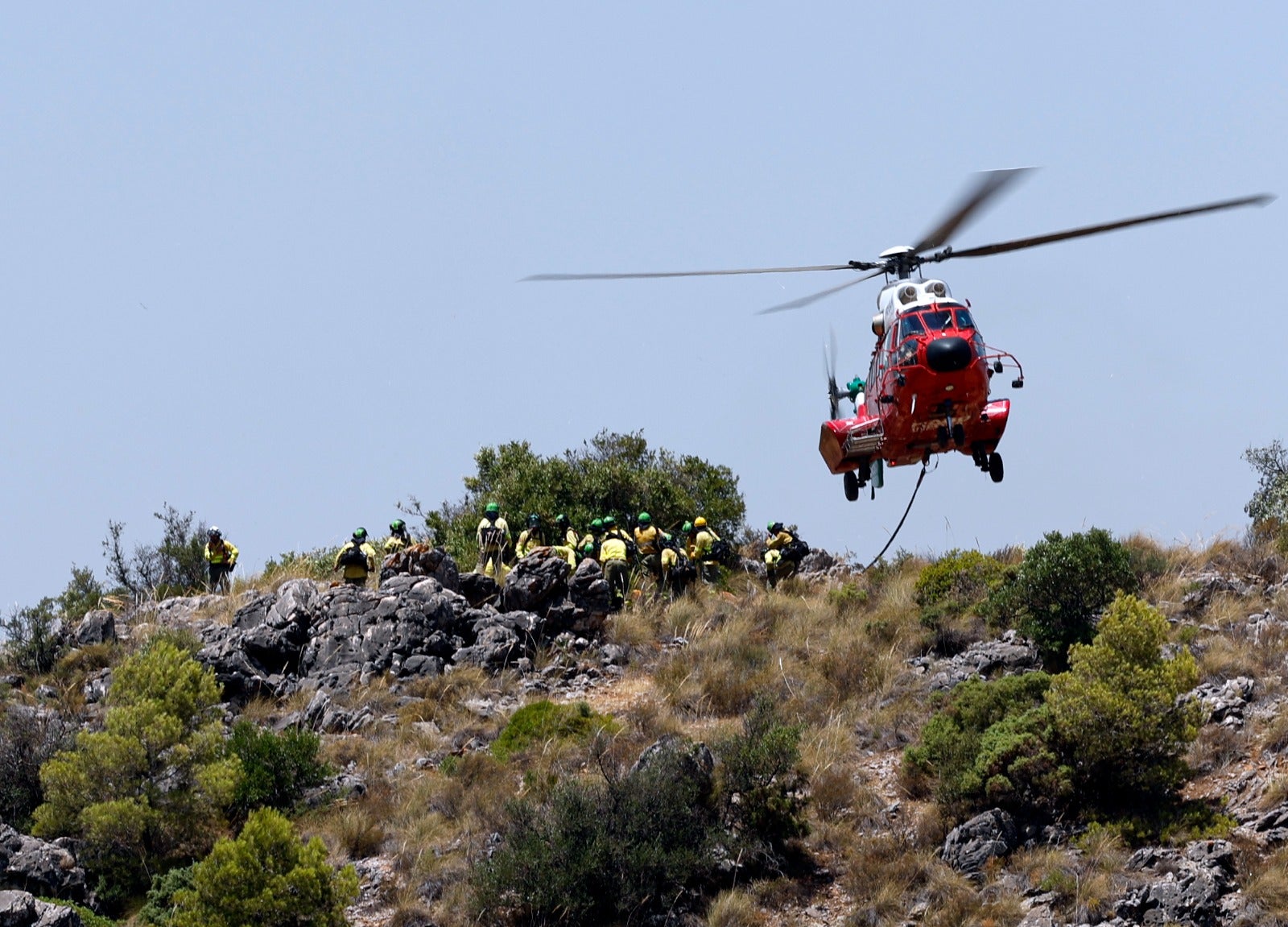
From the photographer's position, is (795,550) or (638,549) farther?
(795,550)

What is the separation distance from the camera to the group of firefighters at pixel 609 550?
30906mm

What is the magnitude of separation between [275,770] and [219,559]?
32.1 ft

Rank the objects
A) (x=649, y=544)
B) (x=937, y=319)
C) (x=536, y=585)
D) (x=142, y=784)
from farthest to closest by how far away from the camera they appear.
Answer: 1. (x=649, y=544)
2. (x=536, y=585)
3. (x=142, y=784)
4. (x=937, y=319)

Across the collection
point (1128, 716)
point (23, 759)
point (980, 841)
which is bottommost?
point (980, 841)

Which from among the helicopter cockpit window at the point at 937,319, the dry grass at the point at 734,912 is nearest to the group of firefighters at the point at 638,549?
the dry grass at the point at 734,912

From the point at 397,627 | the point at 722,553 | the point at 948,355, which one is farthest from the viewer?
the point at 722,553

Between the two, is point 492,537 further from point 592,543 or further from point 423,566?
point 423,566

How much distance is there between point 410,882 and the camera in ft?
71.2

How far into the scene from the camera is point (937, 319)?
21297 millimetres

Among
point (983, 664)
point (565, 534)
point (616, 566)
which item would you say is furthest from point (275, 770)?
point (983, 664)

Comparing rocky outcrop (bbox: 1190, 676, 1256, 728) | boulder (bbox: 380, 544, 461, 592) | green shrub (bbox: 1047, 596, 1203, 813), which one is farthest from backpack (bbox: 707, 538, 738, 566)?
green shrub (bbox: 1047, 596, 1203, 813)

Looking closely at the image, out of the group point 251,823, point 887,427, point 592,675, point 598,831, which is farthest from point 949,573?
point 251,823

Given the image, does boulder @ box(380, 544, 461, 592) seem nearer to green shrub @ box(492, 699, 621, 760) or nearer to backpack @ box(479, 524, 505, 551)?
backpack @ box(479, 524, 505, 551)

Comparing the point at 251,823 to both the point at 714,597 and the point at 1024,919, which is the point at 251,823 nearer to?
the point at 1024,919
